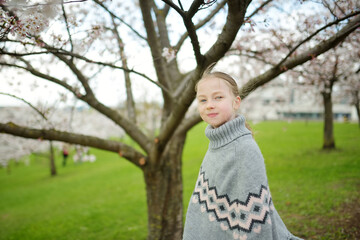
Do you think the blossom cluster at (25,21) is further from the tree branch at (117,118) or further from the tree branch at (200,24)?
the tree branch at (200,24)

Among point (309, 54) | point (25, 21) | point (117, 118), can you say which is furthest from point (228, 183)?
point (117, 118)

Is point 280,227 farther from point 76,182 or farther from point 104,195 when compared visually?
point 76,182

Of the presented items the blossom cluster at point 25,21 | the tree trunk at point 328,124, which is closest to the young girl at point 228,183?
the blossom cluster at point 25,21

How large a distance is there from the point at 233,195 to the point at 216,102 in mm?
626

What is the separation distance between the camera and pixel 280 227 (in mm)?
1484

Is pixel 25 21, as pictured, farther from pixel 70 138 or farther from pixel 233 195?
pixel 233 195

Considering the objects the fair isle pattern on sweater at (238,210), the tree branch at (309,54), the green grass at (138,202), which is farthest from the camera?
the green grass at (138,202)

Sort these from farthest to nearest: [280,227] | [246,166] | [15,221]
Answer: [15,221] → [280,227] → [246,166]

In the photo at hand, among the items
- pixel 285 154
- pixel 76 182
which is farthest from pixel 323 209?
pixel 76 182

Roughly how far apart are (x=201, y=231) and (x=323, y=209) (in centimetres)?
447

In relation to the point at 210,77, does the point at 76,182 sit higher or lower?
lower

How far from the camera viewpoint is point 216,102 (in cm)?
161

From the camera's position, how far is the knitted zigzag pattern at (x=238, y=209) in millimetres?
1305

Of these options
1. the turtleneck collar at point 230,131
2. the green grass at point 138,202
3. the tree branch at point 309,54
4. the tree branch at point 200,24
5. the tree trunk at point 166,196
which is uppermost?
the tree branch at point 200,24
